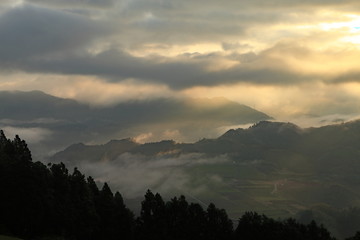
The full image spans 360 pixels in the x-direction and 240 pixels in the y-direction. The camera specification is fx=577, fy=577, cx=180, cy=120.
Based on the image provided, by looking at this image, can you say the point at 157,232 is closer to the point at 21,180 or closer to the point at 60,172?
the point at 60,172

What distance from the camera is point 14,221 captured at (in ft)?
384

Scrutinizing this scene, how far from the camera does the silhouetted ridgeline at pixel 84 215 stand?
118188mm

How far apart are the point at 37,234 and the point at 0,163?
17.0m

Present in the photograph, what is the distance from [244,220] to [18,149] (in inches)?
2268

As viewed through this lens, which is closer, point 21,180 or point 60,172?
point 21,180

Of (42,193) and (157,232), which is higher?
(42,193)

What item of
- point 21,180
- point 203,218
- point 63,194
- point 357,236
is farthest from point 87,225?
point 357,236

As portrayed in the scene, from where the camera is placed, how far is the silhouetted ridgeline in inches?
4653

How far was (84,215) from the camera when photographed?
12588cm

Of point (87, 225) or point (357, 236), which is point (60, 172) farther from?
point (357, 236)

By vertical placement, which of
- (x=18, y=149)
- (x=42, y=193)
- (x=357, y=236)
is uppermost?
(x=18, y=149)

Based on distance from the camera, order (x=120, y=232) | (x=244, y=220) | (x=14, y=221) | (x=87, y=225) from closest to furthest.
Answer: (x=14, y=221), (x=87, y=225), (x=120, y=232), (x=244, y=220)

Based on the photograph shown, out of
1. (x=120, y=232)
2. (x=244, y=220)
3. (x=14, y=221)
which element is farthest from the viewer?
(x=244, y=220)

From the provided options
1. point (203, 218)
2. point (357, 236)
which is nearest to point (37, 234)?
point (203, 218)
